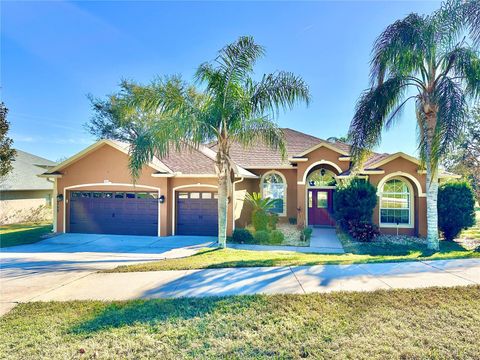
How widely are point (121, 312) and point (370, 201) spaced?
1261 cm

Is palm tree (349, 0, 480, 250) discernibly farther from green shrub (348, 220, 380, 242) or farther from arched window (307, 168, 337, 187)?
arched window (307, 168, 337, 187)

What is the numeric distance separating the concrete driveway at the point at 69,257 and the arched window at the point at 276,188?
6.41 meters

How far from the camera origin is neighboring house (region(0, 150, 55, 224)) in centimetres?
2025

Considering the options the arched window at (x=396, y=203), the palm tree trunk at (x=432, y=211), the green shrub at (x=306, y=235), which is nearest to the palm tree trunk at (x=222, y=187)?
the green shrub at (x=306, y=235)

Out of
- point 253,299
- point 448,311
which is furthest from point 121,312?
point 448,311

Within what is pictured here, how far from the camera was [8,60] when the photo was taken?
12.7m

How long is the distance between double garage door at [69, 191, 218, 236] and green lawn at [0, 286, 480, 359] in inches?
361

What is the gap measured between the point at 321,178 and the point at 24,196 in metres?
23.6

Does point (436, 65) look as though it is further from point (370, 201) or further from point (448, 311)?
point (448, 311)

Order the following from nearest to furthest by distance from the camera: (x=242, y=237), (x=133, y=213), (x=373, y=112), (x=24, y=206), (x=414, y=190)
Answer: (x=373, y=112)
(x=242, y=237)
(x=133, y=213)
(x=414, y=190)
(x=24, y=206)

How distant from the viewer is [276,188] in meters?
18.6

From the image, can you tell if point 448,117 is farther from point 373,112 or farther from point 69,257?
point 69,257

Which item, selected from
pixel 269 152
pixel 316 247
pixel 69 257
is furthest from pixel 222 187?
pixel 269 152

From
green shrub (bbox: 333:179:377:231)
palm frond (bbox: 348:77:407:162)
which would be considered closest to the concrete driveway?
green shrub (bbox: 333:179:377:231)
